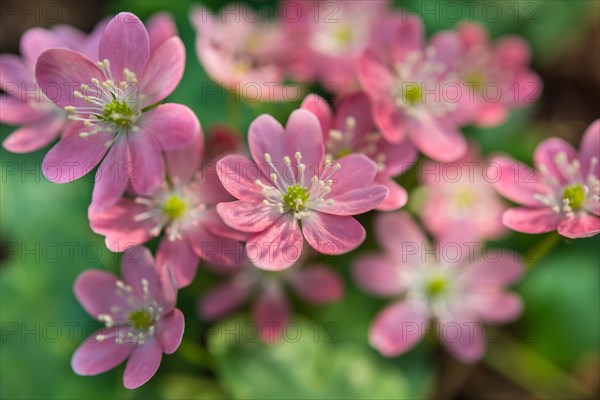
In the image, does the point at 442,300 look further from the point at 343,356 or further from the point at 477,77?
the point at 477,77

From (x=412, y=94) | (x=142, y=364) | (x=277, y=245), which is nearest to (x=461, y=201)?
(x=412, y=94)

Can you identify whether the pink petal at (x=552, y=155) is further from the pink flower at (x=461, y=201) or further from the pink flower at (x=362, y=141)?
the pink flower at (x=461, y=201)

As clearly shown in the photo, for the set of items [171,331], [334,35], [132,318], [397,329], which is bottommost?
[397,329]

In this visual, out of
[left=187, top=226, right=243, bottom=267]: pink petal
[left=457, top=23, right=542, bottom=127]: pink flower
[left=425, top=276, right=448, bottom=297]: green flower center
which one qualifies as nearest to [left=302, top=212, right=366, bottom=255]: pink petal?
[left=187, top=226, right=243, bottom=267]: pink petal

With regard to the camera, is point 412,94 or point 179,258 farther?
point 412,94

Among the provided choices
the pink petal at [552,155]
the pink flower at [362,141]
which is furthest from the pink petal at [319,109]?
the pink petal at [552,155]

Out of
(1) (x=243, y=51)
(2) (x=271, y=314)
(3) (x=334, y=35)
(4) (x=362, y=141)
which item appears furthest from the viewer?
(3) (x=334, y=35)

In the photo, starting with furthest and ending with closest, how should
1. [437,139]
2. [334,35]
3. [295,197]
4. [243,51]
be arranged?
1. [334,35]
2. [243,51]
3. [437,139]
4. [295,197]

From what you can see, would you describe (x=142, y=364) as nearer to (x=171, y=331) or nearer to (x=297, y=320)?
(x=171, y=331)
